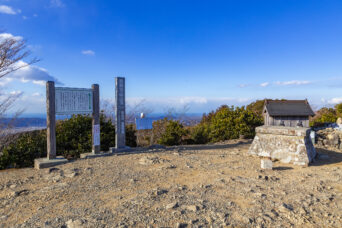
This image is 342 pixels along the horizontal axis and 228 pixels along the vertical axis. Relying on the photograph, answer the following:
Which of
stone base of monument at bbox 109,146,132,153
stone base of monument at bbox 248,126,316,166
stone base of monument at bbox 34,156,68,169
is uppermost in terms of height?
stone base of monument at bbox 248,126,316,166

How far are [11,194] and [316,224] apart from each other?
14.7 feet

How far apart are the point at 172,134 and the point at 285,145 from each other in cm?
503

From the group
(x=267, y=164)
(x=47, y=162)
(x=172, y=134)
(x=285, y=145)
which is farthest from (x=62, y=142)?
(x=285, y=145)

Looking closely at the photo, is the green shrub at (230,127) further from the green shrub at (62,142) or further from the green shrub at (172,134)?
the green shrub at (62,142)

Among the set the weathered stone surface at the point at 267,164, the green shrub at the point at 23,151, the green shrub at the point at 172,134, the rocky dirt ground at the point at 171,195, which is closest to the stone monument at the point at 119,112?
the rocky dirt ground at the point at 171,195

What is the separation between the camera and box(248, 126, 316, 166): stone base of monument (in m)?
5.40

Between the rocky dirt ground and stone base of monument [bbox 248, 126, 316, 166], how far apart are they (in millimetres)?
256

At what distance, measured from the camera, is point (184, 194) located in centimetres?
Answer: 343

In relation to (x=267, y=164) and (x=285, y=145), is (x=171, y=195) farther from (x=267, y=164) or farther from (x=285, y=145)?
(x=285, y=145)

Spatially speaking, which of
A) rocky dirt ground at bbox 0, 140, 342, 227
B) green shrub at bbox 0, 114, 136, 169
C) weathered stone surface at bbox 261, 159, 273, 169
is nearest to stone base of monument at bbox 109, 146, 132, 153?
green shrub at bbox 0, 114, 136, 169

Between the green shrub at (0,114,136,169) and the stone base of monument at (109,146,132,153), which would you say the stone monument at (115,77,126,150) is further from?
the green shrub at (0,114,136,169)

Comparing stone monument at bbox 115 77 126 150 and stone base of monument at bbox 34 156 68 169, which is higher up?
stone monument at bbox 115 77 126 150

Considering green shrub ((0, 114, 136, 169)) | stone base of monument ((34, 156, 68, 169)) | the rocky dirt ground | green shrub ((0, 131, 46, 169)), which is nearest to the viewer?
the rocky dirt ground

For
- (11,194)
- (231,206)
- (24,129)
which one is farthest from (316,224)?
(24,129)
